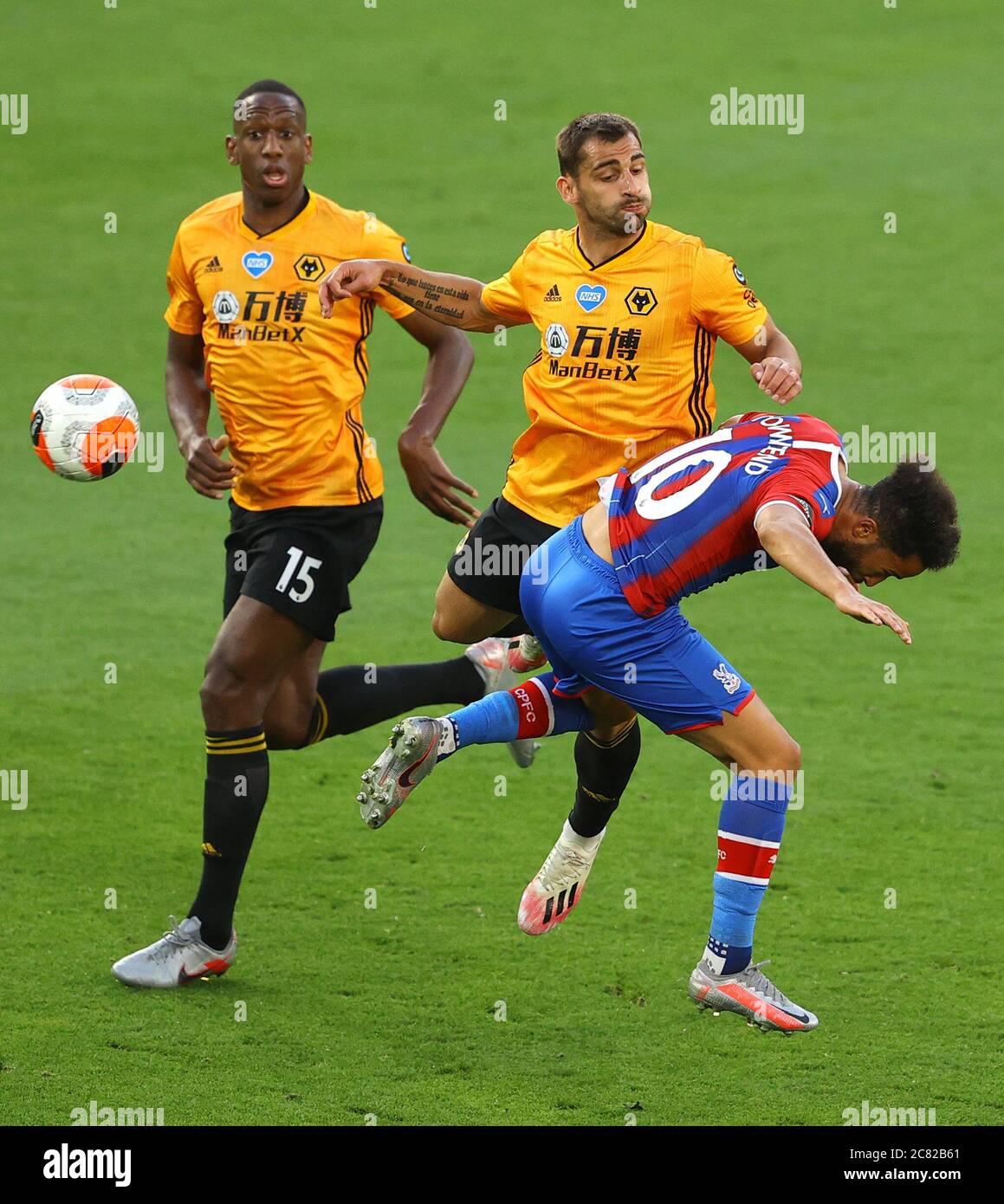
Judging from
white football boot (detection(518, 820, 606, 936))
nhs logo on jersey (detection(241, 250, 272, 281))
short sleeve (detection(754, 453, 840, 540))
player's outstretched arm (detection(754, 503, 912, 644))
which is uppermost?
nhs logo on jersey (detection(241, 250, 272, 281))

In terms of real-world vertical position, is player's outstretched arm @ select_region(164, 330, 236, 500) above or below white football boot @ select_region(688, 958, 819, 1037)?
above

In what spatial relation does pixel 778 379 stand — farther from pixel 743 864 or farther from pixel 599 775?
pixel 599 775

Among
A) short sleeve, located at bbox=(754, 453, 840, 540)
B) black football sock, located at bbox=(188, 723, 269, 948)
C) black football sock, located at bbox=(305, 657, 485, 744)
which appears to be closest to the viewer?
short sleeve, located at bbox=(754, 453, 840, 540)

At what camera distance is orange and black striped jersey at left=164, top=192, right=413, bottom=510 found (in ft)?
21.4

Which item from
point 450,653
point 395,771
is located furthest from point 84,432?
point 450,653

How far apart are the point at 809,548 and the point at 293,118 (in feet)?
9.25

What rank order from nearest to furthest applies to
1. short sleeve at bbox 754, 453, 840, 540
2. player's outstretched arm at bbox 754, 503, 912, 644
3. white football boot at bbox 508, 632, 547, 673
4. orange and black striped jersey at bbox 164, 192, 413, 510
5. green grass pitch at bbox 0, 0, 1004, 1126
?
player's outstretched arm at bbox 754, 503, 912, 644
short sleeve at bbox 754, 453, 840, 540
green grass pitch at bbox 0, 0, 1004, 1126
orange and black striped jersey at bbox 164, 192, 413, 510
white football boot at bbox 508, 632, 547, 673

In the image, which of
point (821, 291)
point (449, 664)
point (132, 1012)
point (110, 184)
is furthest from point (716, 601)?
point (110, 184)

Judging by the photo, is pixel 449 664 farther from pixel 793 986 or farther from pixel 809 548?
pixel 809 548

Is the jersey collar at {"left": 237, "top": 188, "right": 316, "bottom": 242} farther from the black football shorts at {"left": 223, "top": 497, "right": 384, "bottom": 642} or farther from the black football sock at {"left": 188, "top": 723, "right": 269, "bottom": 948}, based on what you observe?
the black football sock at {"left": 188, "top": 723, "right": 269, "bottom": 948}

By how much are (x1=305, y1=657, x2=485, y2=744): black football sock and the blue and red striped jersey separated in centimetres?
201

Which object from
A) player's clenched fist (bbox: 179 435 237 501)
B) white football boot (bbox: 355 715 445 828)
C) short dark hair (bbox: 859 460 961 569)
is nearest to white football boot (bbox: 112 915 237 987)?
white football boot (bbox: 355 715 445 828)

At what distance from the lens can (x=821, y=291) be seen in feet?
54.2

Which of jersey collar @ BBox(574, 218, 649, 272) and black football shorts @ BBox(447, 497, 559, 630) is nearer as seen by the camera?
jersey collar @ BBox(574, 218, 649, 272)
